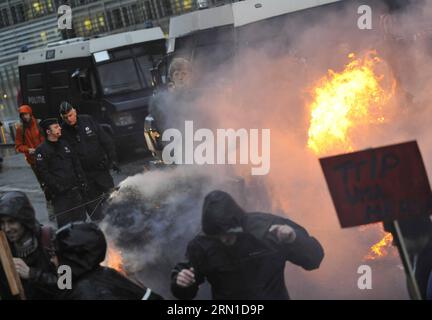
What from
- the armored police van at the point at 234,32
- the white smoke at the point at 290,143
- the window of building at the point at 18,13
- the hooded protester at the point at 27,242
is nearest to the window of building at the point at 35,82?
the armored police van at the point at 234,32

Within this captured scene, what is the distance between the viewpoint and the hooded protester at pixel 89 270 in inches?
138

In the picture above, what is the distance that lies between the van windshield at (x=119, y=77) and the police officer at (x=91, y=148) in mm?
7303

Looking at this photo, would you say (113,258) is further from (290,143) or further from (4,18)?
(4,18)

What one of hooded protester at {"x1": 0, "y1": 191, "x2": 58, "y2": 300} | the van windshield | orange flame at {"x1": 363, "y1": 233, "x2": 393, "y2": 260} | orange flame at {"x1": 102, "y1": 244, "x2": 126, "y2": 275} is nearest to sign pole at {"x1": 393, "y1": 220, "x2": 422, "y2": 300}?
hooded protester at {"x1": 0, "y1": 191, "x2": 58, "y2": 300}

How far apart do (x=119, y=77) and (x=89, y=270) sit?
37.7 feet

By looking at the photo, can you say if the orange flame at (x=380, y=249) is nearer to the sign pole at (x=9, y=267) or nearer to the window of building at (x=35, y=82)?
the sign pole at (x=9, y=267)

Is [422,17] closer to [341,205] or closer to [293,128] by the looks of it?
[293,128]

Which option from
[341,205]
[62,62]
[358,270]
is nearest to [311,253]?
[341,205]

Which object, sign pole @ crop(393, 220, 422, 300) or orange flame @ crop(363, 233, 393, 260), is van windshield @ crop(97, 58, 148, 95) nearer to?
orange flame @ crop(363, 233, 393, 260)

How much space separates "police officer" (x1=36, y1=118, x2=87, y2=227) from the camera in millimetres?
6898

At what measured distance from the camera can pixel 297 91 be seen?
815 centimetres

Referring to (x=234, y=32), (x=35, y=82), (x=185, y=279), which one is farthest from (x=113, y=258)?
(x=35, y=82)

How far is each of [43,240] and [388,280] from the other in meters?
2.97

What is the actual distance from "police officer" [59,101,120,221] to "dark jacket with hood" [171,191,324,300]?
328cm
